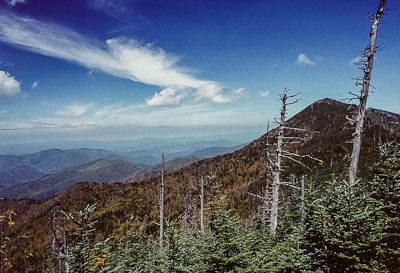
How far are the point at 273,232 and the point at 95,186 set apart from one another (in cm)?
11093

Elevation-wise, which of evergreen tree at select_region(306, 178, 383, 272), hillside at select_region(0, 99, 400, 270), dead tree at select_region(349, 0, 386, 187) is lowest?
hillside at select_region(0, 99, 400, 270)

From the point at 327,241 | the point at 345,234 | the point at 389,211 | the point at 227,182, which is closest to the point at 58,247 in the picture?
the point at 327,241

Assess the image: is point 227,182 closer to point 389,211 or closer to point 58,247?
point 58,247

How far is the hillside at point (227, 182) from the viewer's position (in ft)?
202


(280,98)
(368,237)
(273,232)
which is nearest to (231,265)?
(368,237)

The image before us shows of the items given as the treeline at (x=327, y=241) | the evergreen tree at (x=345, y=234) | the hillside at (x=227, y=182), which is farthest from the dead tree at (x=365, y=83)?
the hillside at (x=227, y=182)

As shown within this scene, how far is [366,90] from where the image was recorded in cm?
992

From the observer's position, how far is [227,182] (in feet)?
257

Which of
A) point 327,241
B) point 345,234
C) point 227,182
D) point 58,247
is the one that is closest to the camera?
point 345,234

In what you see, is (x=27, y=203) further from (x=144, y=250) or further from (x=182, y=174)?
(x=144, y=250)

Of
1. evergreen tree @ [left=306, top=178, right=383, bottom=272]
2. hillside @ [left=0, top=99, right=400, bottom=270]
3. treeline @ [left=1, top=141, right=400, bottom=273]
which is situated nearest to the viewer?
evergreen tree @ [left=306, top=178, right=383, bottom=272]

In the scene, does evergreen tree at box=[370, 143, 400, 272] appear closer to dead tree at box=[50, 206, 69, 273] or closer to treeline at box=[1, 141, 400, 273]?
treeline at box=[1, 141, 400, 273]

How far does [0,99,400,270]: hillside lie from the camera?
61625mm

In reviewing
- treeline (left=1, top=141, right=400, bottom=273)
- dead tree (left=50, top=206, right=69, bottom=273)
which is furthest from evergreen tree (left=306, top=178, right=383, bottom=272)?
dead tree (left=50, top=206, right=69, bottom=273)
